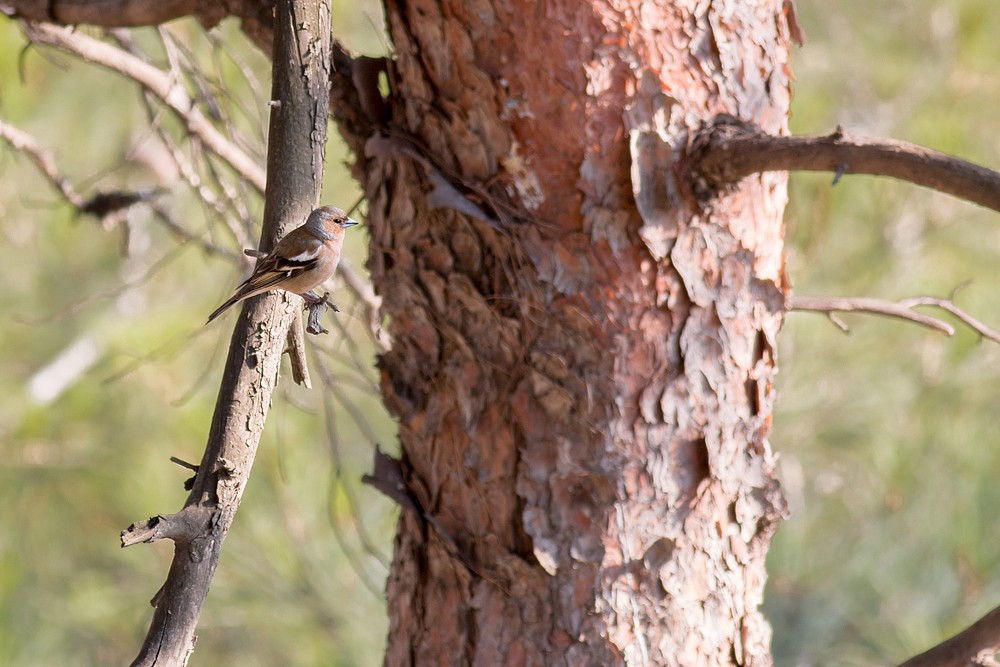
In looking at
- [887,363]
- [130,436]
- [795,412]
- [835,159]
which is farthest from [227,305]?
[130,436]

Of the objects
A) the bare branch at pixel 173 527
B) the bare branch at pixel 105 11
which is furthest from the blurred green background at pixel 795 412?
the bare branch at pixel 173 527

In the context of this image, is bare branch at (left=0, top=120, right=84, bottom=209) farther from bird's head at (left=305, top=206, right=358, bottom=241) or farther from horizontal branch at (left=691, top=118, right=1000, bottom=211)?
horizontal branch at (left=691, top=118, right=1000, bottom=211)

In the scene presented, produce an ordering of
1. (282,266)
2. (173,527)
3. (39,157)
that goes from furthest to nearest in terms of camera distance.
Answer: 1. (39,157)
2. (282,266)
3. (173,527)

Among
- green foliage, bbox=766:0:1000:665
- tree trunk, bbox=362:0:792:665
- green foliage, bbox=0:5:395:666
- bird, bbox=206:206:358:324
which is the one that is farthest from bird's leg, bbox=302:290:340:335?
green foliage, bbox=766:0:1000:665

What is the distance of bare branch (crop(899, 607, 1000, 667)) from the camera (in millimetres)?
1040

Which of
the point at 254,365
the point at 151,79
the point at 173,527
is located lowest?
the point at 173,527

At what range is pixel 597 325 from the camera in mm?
1127

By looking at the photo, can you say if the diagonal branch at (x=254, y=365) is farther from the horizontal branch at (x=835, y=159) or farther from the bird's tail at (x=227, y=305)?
the horizontal branch at (x=835, y=159)

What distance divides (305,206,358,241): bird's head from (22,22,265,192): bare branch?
629 millimetres

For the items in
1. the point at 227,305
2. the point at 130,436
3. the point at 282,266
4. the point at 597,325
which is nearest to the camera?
the point at 282,266

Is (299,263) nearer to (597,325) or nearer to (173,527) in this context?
(173,527)

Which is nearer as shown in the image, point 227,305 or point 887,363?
point 227,305

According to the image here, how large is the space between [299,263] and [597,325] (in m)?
0.39

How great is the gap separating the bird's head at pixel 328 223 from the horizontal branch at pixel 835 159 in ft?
1.26
